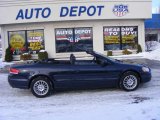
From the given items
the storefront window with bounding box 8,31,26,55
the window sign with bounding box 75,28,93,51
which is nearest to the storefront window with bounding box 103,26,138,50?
the window sign with bounding box 75,28,93,51

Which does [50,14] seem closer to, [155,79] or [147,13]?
[147,13]

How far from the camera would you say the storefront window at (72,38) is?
77.6 feet

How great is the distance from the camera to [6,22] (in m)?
23.1

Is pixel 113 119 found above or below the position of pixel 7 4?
below

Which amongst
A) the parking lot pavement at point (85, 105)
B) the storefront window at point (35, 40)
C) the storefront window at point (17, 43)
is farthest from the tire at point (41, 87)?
the storefront window at point (17, 43)

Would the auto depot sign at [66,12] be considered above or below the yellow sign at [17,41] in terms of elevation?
above

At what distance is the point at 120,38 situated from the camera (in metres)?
24.0

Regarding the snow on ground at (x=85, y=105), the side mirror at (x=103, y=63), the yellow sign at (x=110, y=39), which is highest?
the yellow sign at (x=110, y=39)

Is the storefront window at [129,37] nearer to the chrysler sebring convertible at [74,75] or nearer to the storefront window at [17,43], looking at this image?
the storefront window at [17,43]

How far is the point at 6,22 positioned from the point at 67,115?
16.7 m

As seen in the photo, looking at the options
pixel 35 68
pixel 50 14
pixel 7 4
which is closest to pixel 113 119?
pixel 35 68

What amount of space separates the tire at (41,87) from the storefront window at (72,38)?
546 inches

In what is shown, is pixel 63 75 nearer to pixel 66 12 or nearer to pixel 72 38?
pixel 66 12

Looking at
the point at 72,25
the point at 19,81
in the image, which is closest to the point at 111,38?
the point at 72,25
